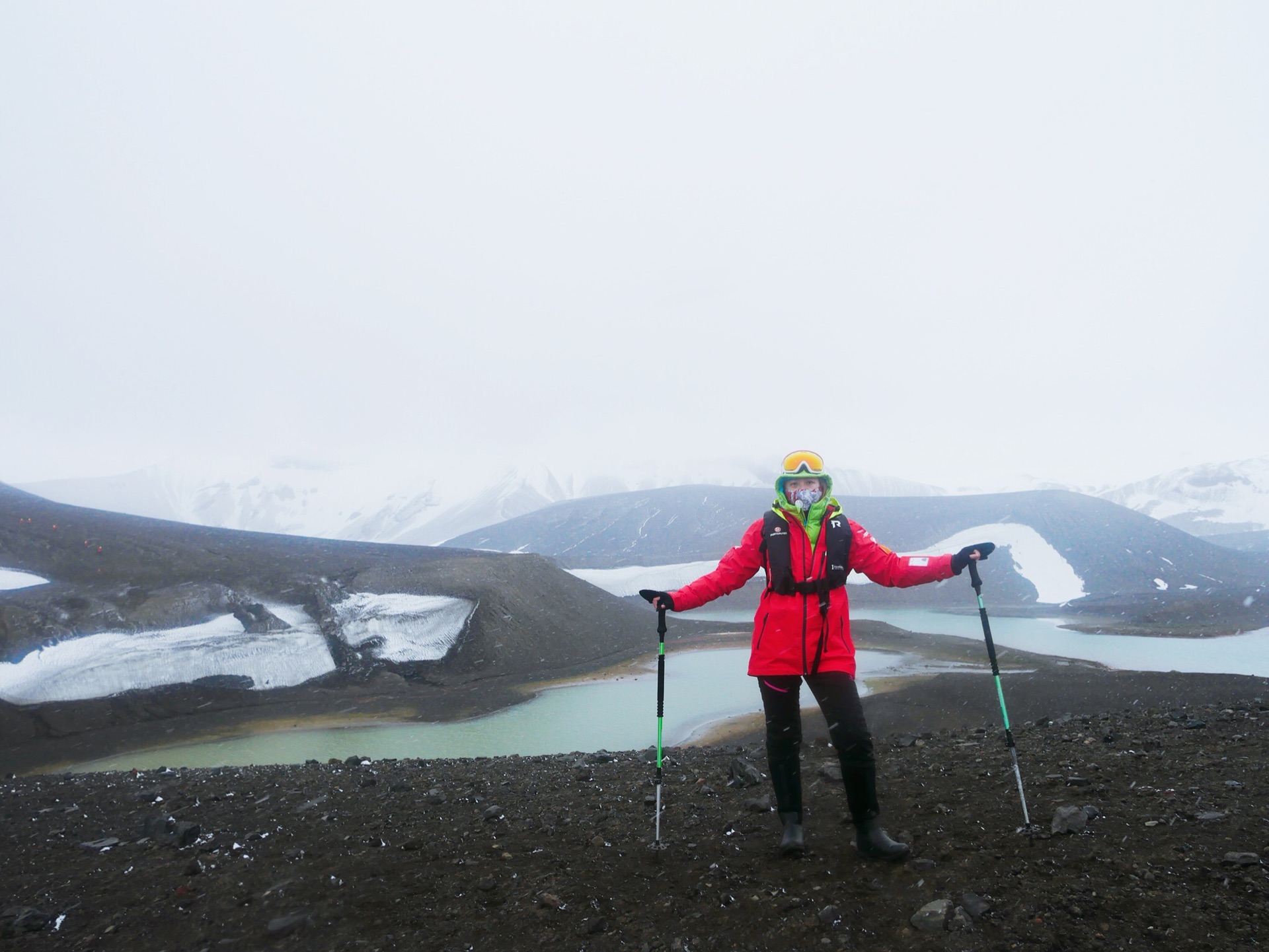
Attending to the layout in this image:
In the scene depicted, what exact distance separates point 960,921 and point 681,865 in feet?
5.55

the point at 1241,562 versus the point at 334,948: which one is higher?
the point at 334,948

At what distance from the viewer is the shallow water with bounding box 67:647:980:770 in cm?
1811

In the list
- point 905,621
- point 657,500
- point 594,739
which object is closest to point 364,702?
point 594,739

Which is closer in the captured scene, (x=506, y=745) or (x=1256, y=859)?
(x=1256, y=859)

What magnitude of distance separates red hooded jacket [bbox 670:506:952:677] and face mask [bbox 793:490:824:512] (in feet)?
0.36

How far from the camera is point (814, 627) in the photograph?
4.05 metres

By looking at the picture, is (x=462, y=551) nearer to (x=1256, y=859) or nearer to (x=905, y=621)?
(x=905, y=621)

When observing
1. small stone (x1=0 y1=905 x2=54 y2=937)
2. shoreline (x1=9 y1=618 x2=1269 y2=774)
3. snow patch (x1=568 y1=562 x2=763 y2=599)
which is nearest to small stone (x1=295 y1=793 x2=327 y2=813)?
small stone (x1=0 y1=905 x2=54 y2=937)

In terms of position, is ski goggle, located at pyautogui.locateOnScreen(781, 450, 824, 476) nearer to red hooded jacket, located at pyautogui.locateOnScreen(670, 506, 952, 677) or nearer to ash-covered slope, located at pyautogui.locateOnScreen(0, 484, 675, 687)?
red hooded jacket, located at pyautogui.locateOnScreen(670, 506, 952, 677)

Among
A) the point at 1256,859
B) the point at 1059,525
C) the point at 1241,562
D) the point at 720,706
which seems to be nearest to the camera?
the point at 1256,859

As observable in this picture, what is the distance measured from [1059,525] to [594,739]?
80674 millimetres

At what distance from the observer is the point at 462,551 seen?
148 feet

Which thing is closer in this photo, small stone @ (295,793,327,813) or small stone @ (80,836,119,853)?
small stone @ (80,836,119,853)

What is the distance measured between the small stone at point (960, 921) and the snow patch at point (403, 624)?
2927 centimetres
